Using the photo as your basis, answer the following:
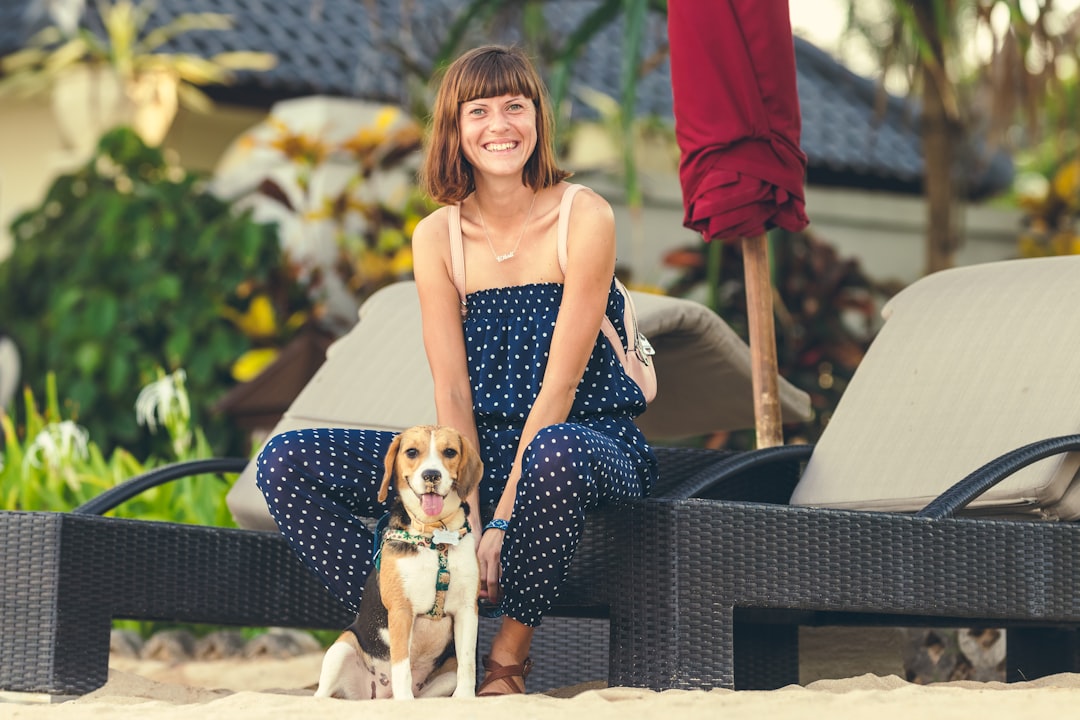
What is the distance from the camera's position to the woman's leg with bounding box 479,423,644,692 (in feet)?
9.29

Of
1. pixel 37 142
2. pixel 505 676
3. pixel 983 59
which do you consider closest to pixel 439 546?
pixel 505 676

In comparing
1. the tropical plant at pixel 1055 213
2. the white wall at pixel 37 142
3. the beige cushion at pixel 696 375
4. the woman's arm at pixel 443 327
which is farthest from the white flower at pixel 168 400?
the white wall at pixel 37 142

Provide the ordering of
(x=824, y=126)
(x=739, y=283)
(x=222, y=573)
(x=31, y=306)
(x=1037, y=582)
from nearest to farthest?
(x=1037, y=582), (x=222, y=573), (x=739, y=283), (x=31, y=306), (x=824, y=126)

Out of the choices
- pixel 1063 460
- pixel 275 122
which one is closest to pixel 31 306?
pixel 275 122

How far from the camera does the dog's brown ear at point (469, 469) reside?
2.85 meters

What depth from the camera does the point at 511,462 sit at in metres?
3.14

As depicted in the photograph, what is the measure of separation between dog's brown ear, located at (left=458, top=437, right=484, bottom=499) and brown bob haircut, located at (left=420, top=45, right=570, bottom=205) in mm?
587

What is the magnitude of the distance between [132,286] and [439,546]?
5.26 meters

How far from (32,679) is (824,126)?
412 inches

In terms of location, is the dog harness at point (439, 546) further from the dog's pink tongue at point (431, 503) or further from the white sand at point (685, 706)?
the white sand at point (685, 706)

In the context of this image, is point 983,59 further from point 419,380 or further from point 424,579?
point 424,579

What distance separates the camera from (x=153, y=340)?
7.67m

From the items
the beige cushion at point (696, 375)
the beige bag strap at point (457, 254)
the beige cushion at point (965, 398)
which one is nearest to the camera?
the beige bag strap at point (457, 254)

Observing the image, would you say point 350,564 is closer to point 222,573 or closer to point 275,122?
point 222,573
